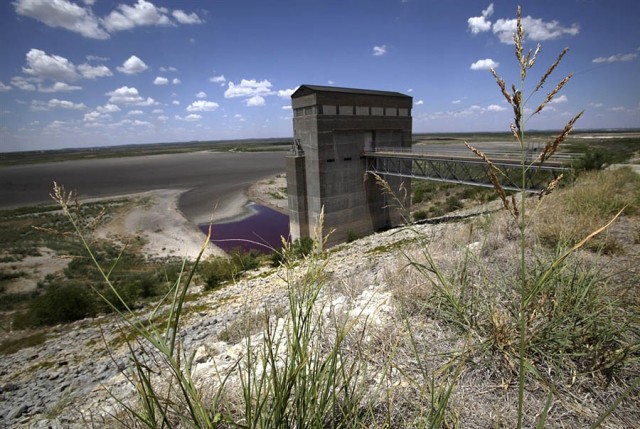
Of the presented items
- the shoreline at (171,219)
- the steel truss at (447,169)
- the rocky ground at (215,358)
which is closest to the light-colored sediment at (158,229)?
the shoreline at (171,219)

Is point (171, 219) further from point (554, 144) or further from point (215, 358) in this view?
point (554, 144)

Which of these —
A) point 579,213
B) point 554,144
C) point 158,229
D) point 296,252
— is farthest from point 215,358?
point 158,229

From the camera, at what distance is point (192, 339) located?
6.88 m

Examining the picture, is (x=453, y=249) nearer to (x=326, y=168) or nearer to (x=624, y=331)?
(x=624, y=331)

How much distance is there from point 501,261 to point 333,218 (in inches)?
692

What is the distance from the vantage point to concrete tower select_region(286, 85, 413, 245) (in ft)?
66.3

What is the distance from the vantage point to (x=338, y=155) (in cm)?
2117

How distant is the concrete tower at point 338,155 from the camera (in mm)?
20203

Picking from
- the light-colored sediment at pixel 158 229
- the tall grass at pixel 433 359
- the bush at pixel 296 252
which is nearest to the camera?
the tall grass at pixel 433 359

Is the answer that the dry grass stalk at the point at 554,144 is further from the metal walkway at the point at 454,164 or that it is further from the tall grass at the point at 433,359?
the metal walkway at the point at 454,164

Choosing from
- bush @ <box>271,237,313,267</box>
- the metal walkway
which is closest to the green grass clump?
bush @ <box>271,237,313,267</box>

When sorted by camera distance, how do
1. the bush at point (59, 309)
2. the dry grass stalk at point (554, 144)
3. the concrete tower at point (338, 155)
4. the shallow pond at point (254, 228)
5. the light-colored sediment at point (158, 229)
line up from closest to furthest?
the dry grass stalk at point (554, 144) < the bush at point (59, 309) < the concrete tower at point (338, 155) < the light-colored sediment at point (158, 229) < the shallow pond at point (254, 228)

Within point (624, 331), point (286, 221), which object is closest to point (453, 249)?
point (624, 331)

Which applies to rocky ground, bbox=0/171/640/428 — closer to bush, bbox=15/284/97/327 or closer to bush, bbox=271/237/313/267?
bush, bbox=271/237/313/267
